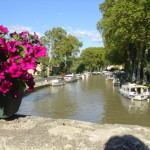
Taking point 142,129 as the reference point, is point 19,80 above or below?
above

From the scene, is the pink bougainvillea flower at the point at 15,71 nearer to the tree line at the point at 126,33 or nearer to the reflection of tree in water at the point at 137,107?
the reflection of tree in water at the point at 137,107

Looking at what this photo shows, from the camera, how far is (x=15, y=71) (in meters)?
4.38

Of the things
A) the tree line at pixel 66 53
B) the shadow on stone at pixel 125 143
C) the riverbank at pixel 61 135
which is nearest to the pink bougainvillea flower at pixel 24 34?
the riverbank at pixel 61 135

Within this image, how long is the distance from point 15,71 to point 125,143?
2.25 meters

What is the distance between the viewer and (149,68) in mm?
35969

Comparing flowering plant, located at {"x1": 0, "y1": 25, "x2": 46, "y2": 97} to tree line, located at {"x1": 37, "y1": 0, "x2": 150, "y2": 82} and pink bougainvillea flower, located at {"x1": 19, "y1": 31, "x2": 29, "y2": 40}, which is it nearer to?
pink bougainvillea flower, located at {"x1": 19, "y1": 31, "x2": 29, "y2": 40}

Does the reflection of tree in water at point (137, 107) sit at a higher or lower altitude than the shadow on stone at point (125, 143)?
lower

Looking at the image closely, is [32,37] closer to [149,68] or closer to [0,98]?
[0,98]

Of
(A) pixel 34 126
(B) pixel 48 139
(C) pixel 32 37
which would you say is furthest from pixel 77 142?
(C) pixel 32 37

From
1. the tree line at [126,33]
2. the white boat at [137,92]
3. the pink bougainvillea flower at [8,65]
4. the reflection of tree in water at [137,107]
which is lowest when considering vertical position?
the reflection of tree in water at [137,107]

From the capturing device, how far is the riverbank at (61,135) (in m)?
4.07

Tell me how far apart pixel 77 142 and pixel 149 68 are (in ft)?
110

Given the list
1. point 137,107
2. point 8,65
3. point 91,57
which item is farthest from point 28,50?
point 91,57

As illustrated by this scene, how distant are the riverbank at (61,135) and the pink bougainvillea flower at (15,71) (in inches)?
42.8
